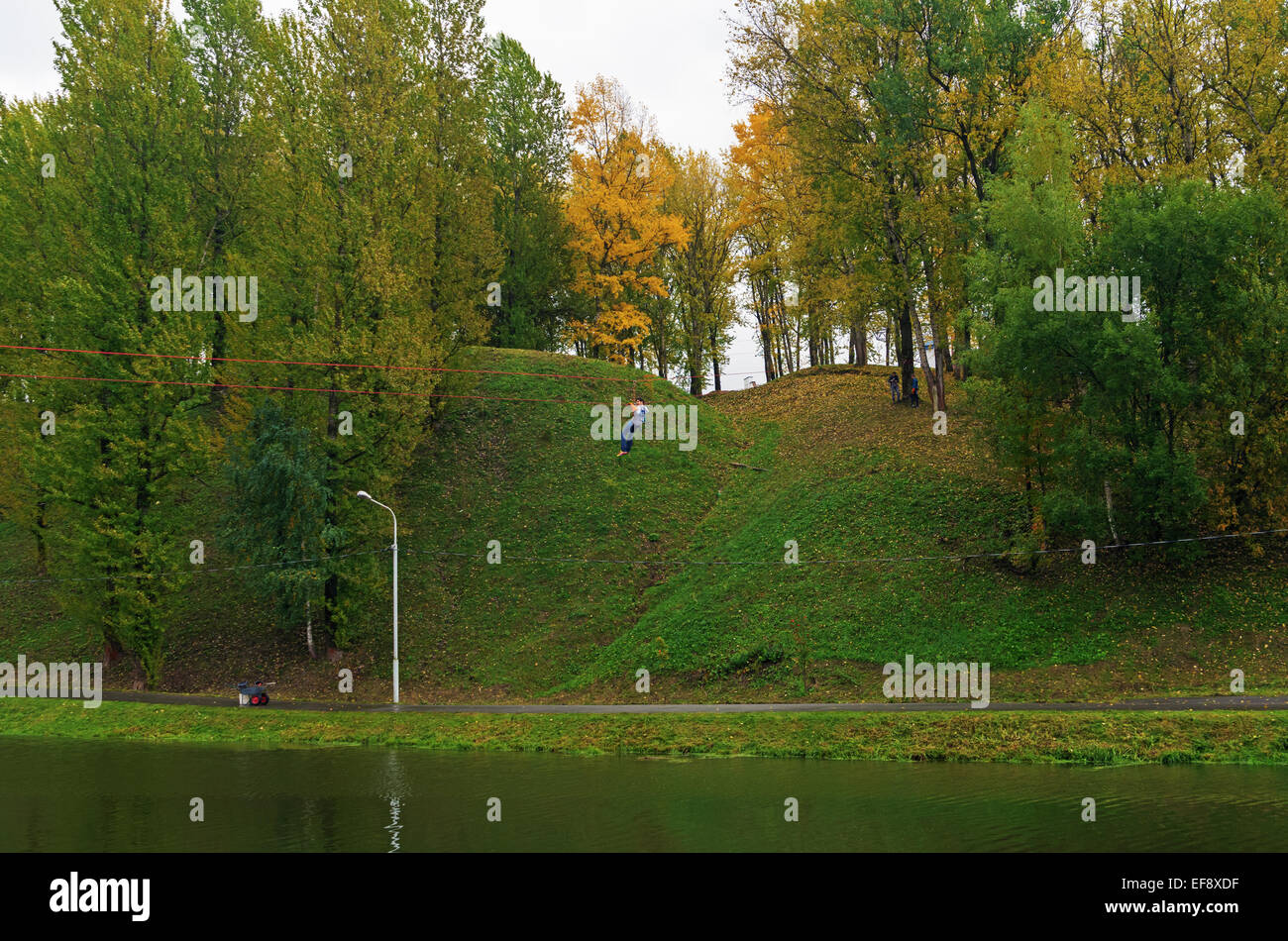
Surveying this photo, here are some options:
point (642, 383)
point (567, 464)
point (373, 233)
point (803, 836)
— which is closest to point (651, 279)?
point (642, 383)

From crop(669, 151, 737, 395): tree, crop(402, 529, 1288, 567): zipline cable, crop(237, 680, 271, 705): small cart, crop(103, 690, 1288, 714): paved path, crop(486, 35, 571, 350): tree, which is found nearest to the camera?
crop(103, 690, 1288, 714): paved path

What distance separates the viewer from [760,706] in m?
29.4

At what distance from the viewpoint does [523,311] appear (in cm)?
6031

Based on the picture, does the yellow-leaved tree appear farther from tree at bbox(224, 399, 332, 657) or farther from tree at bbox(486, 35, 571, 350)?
tree at bbox(224, 399, 332, 657)

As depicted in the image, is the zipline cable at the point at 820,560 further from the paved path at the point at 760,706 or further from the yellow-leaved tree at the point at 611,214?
the yellow-leaved tree at the point at 611,214

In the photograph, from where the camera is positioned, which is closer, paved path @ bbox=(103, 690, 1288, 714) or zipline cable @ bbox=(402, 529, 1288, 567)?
paved path @ bbox=(103, 690, 1288, 714)

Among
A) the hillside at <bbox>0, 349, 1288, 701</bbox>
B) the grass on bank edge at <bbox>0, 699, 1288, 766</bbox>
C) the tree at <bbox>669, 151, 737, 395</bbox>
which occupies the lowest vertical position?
the grass on bank edge at <bbox>0, 699, 1288, 766</bbox>

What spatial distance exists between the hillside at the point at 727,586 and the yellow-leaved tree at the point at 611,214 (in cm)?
917

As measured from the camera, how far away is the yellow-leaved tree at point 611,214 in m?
60.8

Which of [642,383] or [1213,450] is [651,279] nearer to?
[642,383]

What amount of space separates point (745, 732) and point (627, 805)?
814cm

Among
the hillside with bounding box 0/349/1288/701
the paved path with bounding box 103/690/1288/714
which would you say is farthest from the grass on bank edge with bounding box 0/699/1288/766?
the hillside with bounding box 0/349/1288/701

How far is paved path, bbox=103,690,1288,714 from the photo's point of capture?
81.0 feet

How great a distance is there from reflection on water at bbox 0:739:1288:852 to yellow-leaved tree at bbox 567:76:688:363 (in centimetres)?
4204
